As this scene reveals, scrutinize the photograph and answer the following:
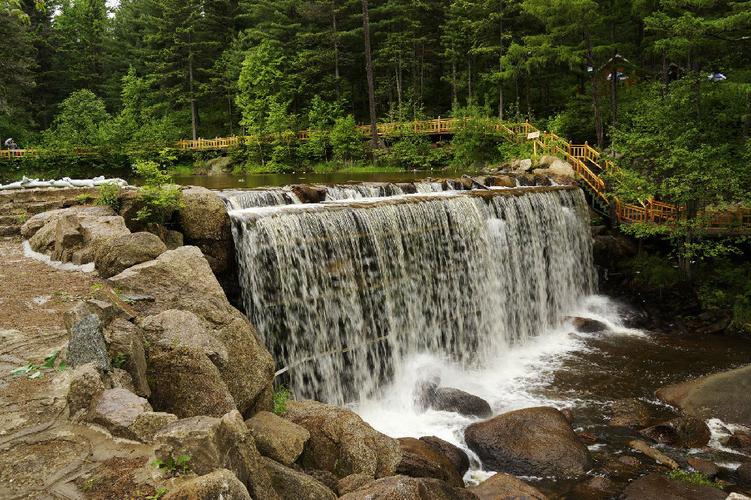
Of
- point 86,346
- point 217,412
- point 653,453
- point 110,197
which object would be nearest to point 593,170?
point 653,453

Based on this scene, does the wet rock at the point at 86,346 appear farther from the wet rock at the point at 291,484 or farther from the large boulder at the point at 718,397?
the large boulder at the point at 718,397

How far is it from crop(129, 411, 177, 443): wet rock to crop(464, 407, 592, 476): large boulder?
5.92 metres

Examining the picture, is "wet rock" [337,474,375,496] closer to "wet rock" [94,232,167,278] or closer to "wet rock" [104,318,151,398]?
"wet rock" [104,318,151,398]

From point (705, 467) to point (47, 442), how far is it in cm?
856

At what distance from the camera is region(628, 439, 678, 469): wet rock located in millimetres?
8187

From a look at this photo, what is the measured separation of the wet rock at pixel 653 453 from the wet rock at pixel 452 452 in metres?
2.82

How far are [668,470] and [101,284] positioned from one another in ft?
27.3

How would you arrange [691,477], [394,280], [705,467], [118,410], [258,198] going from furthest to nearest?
[258,198]
[394,280]
[705,467]
[691,477]
[118,410]

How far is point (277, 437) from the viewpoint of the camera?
5.36m

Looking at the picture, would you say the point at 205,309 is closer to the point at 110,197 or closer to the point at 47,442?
the point at 47,442

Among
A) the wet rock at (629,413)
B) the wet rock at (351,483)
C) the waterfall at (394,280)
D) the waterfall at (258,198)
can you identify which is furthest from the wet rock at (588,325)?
the wet rock at (351,483)

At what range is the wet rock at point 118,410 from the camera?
374 cm

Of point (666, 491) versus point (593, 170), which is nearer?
point (666, 491)

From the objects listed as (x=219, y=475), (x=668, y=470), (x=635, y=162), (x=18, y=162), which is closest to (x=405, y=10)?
(x=635, y=162)
